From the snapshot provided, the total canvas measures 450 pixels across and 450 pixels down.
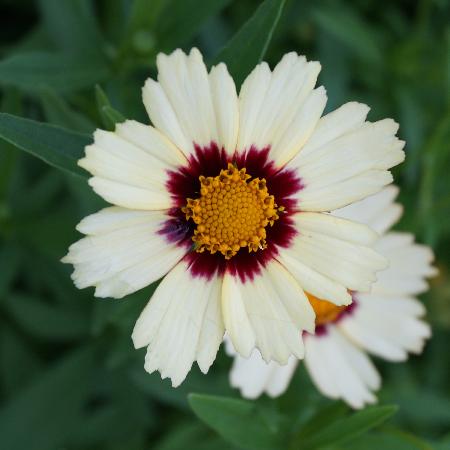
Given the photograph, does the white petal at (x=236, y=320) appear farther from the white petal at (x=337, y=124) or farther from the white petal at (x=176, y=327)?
the white petal at (x=337, y=124)

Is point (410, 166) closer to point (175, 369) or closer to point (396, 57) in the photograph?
point (396, 57)

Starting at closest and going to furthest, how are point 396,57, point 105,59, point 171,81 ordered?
point 171,81, point 105,59, point 396,57

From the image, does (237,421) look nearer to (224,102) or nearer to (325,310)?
(325,310)

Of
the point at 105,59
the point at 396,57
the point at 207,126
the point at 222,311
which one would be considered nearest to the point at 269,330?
the point at 222,311

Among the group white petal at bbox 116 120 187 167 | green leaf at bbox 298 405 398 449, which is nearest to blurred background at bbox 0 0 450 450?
green leaf at bbox 298 405 398 449

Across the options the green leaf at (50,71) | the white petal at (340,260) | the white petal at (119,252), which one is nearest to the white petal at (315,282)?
the white petal at (340,260)

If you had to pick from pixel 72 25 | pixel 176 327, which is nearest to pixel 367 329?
pixel 176 327

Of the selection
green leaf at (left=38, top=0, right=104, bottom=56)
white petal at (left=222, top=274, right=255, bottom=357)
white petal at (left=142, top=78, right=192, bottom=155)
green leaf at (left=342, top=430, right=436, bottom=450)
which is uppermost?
white petal at (left=142, top=78, right=192, bottom=155)

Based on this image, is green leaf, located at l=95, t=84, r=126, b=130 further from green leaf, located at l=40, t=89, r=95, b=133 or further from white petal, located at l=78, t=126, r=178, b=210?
green leaf, located at l=40, t=89, r=95, b=133
